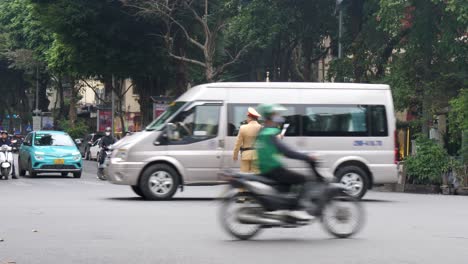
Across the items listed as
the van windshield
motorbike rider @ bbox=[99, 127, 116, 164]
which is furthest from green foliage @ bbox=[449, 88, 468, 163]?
the van windshield

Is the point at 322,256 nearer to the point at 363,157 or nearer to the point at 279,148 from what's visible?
the point at 279,148

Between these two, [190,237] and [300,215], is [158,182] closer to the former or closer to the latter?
[190,237]

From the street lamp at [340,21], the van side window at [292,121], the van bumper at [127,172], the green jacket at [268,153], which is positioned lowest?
the van bumper at [127,172]

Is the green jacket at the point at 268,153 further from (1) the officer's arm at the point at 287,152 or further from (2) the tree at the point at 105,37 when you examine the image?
(2) the tree at the point at 105,37

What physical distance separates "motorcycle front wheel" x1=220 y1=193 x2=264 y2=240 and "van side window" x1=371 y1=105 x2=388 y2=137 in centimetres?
919

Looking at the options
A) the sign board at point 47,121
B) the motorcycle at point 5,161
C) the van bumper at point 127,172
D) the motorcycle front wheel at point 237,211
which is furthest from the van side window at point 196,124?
the sign board at point 47,121

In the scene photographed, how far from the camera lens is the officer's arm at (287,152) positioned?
39.9 feet

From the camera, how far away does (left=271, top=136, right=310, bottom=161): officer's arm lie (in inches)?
479

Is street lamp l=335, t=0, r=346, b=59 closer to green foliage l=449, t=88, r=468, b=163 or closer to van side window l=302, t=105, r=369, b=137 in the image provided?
green foliage l=449, t=88, r=468, b=163

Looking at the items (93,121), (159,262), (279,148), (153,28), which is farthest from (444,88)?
(93,121)

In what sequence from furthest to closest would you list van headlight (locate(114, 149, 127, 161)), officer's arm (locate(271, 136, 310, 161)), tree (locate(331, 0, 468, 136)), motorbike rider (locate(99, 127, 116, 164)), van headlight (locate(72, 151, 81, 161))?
van headlight (locate(72, 151, 81, 161))
motorbike rider (locate(99, 127, 116, 164))
tree (locate(331, 0, 468, 136))
van headlight (locate(114, 149, 127, 161))
officer's arm (locate(271, 136, 310, 161))

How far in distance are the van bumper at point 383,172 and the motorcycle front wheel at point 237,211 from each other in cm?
893

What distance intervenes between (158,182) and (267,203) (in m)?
→ 8.29

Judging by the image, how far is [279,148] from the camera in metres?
12.3
